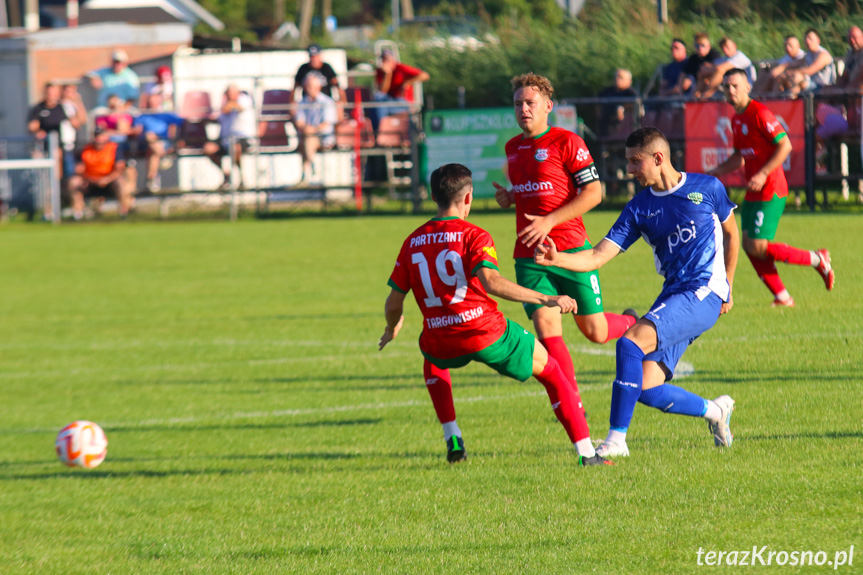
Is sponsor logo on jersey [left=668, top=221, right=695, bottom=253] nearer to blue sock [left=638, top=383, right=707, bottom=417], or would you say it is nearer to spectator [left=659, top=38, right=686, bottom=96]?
blue sock [left=638, top=383, right=707, bottom=417]

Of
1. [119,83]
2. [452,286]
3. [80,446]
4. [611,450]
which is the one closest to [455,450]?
[611,450]

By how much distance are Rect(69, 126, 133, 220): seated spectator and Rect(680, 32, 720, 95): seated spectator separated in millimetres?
12119

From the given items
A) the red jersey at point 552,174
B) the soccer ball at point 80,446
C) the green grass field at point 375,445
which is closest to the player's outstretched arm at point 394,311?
the green grass field at point 375,445

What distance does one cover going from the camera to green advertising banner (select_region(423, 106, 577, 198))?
21.7 metres

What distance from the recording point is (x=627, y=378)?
6383 mm

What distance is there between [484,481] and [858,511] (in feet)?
6.94

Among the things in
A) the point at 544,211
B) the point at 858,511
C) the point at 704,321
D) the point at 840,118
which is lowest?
the point at 858,511

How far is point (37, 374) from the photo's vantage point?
1227 centimetres

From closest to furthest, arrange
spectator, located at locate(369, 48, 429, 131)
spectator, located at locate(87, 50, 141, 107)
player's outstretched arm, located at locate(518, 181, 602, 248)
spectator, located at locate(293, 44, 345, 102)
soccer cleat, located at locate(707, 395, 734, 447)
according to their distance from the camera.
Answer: soccer cleat, located at locate(707, 395, 734, 447), player's outstretched arm, located at locate(518, 181, 602, 248), spectator, located at locate(293, 44, 345, 102), spectator, located at locate(369, 48, 429, 131), spectator, located at locate(87, 50, 141, 107)

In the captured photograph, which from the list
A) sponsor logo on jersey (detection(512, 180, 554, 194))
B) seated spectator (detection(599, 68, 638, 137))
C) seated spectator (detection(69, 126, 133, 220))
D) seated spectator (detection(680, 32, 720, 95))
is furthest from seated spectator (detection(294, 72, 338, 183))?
sponsor logo on jersey (detection(512, 180, 554, 194))

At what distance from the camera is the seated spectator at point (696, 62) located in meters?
19.6

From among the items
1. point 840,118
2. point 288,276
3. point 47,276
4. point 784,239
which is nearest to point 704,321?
point 784,239

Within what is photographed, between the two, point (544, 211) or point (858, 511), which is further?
point (544, 211)

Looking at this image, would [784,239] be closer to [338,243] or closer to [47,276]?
[338,243]
